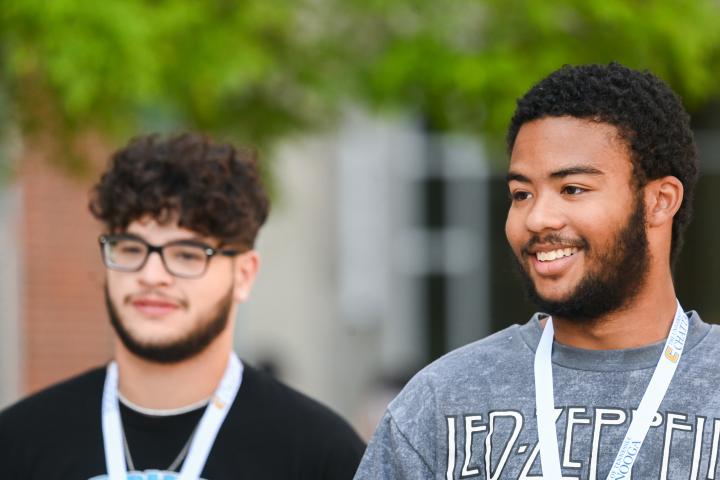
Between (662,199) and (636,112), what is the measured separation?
198 mm

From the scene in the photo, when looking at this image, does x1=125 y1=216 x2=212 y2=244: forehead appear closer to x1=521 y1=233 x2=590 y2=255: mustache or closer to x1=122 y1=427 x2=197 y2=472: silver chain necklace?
x1=122 y1=427 x2=197 y2=472: silver chain necklace

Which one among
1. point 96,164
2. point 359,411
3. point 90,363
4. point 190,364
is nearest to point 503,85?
point 96,164

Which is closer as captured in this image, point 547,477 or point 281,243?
point 547,477

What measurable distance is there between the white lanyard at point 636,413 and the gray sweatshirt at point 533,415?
0.07 ft

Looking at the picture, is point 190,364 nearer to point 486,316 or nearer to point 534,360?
point 534,360

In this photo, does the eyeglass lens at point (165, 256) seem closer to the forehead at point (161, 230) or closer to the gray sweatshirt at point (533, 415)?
the forehead at point (161, 230)

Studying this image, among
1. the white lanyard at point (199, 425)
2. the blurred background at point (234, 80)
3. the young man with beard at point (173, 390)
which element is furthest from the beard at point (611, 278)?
the blurred background at point (234, 80)

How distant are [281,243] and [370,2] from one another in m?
8.22

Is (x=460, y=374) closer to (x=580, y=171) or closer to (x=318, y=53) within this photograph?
(x=580, y=171)

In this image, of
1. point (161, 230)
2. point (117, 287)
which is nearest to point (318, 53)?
point (161, 230)

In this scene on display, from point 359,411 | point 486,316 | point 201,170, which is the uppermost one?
point 201,170

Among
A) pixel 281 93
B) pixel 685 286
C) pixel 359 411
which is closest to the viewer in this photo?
pixel 281 93

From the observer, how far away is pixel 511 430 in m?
3.16

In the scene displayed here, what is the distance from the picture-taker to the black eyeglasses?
4379mm
